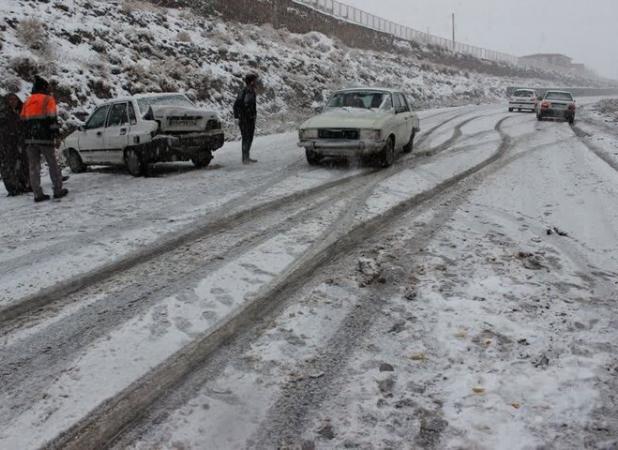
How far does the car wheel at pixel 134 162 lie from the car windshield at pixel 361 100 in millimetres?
4181

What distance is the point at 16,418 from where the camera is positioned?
2.73 m

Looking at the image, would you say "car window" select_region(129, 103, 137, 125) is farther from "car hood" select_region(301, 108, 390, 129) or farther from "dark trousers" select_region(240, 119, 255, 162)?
"car hood" select_region(301, 108, 390, 129)

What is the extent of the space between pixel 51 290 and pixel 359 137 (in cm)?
644

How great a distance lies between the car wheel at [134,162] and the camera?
9641mm

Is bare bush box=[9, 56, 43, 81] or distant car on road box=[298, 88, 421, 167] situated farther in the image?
bare bush box=[9, 56, 43, 81]

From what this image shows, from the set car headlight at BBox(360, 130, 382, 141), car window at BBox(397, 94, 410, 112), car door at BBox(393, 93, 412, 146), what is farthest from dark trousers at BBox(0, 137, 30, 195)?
car window at BBox(397, 94, 410, 112)

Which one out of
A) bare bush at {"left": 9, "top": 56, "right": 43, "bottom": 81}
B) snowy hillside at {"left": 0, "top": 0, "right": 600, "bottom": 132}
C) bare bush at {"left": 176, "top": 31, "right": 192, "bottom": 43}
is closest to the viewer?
bare bush at {"left": 9, "top": 56, "right": 43, "bottom": 81}

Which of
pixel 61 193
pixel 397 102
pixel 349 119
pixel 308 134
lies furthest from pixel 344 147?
pixel 61 193

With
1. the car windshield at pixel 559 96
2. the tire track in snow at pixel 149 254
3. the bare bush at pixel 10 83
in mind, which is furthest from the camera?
the car windshield at pixel 559 96

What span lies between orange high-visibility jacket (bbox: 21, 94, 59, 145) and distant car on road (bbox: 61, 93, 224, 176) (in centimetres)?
192

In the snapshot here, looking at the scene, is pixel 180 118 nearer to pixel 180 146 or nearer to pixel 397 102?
pixel 180 146

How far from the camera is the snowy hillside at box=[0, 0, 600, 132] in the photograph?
49.1ft

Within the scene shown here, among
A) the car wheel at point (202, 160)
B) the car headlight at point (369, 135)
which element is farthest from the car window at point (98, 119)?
the car headlight at point (369, 135)

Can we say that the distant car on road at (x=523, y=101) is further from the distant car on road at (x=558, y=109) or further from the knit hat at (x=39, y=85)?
the knit hat at (x=39, y=85)
